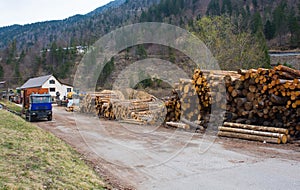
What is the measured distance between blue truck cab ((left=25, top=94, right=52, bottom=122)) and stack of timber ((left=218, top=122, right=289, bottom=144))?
49.4 feet

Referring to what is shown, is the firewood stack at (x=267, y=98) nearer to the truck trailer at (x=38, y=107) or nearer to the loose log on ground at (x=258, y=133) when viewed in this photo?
the loose log on ground at (x=258, y=133)

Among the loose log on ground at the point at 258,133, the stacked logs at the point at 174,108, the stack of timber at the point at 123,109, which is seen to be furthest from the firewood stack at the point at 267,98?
the stack of timber at the point at 123,109

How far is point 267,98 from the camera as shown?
41.8 feet

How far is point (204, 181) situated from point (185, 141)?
567cm

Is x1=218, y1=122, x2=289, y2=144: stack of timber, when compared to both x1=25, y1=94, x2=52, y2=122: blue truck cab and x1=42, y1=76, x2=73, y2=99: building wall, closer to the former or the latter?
x1=25, y1=94, x2=52, y2=122: blue truck cab

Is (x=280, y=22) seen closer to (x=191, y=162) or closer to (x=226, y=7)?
(x=226, y=7)

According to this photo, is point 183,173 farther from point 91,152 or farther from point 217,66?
point 217,66

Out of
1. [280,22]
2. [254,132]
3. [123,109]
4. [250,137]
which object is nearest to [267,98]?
[254,132]

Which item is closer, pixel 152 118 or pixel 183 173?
pixel 183 173

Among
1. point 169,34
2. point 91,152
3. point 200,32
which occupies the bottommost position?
point 91,152

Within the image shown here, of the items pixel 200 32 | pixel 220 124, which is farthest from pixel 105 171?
pixel 200 32

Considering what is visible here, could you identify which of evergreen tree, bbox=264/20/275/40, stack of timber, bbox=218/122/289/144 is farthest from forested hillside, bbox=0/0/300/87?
stack of timber, bbox=218/122/289/144

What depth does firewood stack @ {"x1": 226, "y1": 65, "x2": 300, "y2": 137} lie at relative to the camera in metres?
Answer: 11.9

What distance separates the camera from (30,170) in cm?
653
